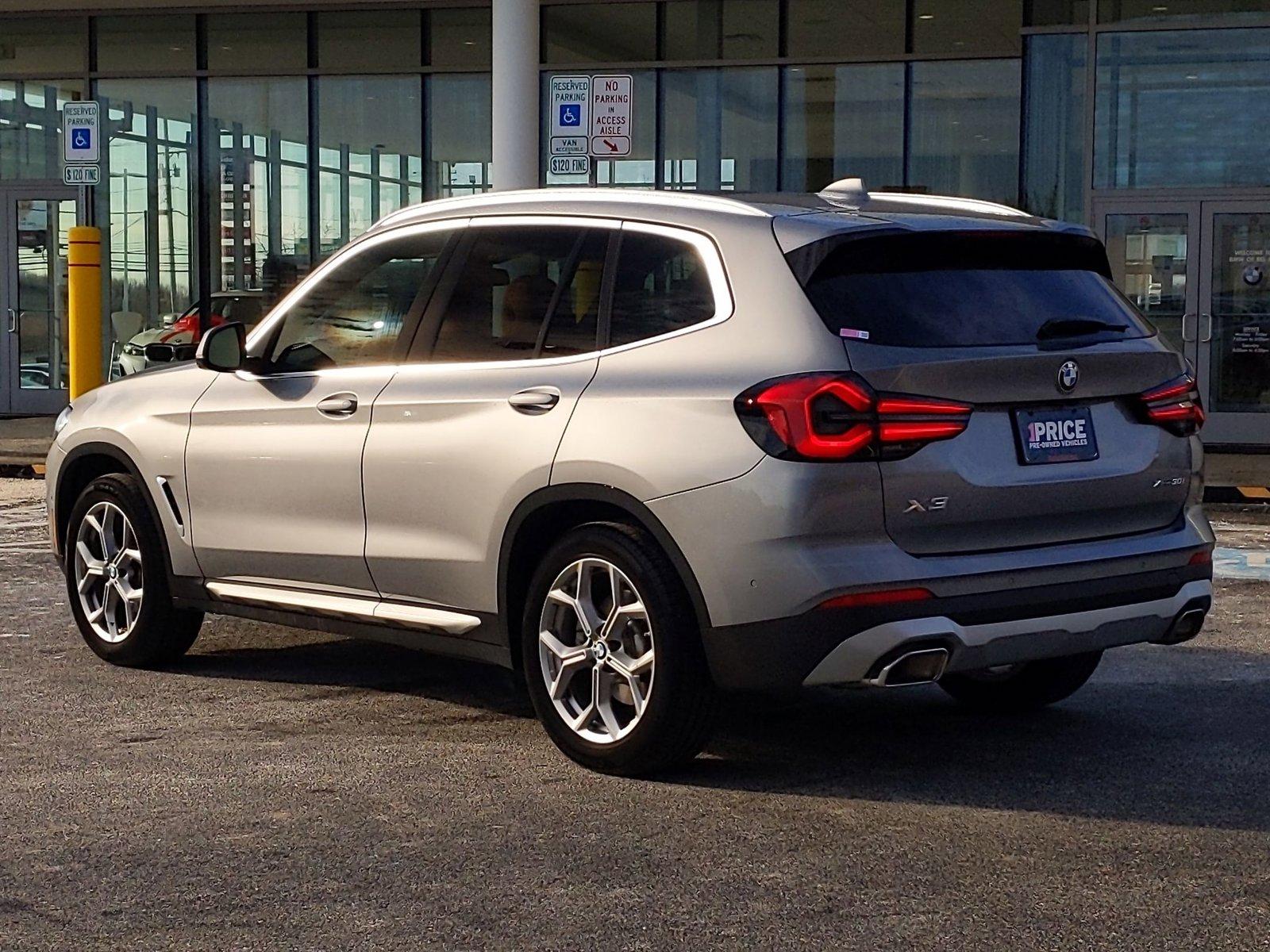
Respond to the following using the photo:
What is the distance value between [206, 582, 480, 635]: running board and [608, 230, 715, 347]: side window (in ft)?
3.55

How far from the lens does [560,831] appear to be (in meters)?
5.26

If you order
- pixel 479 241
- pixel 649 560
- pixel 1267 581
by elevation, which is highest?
pixel 479 241

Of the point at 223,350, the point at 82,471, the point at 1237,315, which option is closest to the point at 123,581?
the point at 82,471

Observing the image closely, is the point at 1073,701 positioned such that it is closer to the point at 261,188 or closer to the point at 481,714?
the point at 481,714

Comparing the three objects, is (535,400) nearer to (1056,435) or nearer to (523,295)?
(523,295)

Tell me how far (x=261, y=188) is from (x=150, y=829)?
18213 mm

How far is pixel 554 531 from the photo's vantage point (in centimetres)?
614

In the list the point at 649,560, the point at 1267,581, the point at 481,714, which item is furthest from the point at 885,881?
the point at 1267,581

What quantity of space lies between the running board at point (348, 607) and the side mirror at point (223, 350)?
2.60 ft

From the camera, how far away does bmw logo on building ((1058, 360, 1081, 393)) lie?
18.8 feet

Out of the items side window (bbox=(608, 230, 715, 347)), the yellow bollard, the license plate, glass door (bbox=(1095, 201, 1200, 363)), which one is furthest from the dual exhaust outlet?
glass door (bbox=(1095, 201, 1200, 363))

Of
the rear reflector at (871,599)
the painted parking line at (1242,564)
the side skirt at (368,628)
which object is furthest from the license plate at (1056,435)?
the painted parking line at (1242,564)

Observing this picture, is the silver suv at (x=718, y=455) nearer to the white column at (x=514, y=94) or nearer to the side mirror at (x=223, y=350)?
the side mirror at (x=223, y=350)

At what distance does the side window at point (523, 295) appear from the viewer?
243 inches
